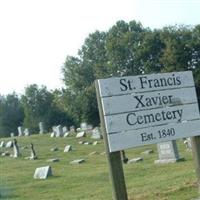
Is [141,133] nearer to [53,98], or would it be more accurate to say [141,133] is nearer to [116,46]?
[116,46]

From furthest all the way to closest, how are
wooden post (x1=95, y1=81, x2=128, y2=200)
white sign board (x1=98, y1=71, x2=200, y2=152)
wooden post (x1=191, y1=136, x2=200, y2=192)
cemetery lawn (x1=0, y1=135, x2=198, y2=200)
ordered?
cemetery lawn (x1=0, y1=135, x2=198, y2=200) → wooden post (x1=191, y1=136, x2=200, y2=192) → white sign board (x1=98, y1=71, x2=200, y2=152) → wooden post (x1=95, y1=81, x2=128, y2=200)

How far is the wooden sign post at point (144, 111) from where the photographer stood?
23.5 feet

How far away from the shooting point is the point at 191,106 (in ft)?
27.2

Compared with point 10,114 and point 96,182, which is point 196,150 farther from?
point 10,114

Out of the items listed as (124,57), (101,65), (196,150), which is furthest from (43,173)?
(101,65)

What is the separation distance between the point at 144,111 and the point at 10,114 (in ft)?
234

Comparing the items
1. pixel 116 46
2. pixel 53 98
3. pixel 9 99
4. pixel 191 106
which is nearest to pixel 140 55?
pixel 116 46

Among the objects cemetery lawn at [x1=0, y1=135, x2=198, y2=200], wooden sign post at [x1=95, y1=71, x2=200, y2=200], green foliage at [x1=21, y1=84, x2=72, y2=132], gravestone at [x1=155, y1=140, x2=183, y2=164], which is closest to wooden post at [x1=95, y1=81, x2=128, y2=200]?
wooden sign post at [x1=95, y1=71, x2=200, y2=200]

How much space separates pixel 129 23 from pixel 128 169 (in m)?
49.0

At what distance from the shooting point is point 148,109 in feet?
25.1

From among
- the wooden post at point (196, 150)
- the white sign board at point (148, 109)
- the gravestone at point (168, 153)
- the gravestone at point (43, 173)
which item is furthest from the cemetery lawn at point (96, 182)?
Result: the white sign board at point (148, 109)

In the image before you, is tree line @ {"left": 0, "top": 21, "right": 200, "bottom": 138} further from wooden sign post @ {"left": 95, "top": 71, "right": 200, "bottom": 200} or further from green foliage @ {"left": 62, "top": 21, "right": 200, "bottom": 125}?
wooden sign post @ {"left": 95, "top": 71, "right": 200, "bottom": 200}

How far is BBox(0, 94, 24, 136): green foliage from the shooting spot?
245 ft

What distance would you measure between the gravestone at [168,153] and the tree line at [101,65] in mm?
34728
